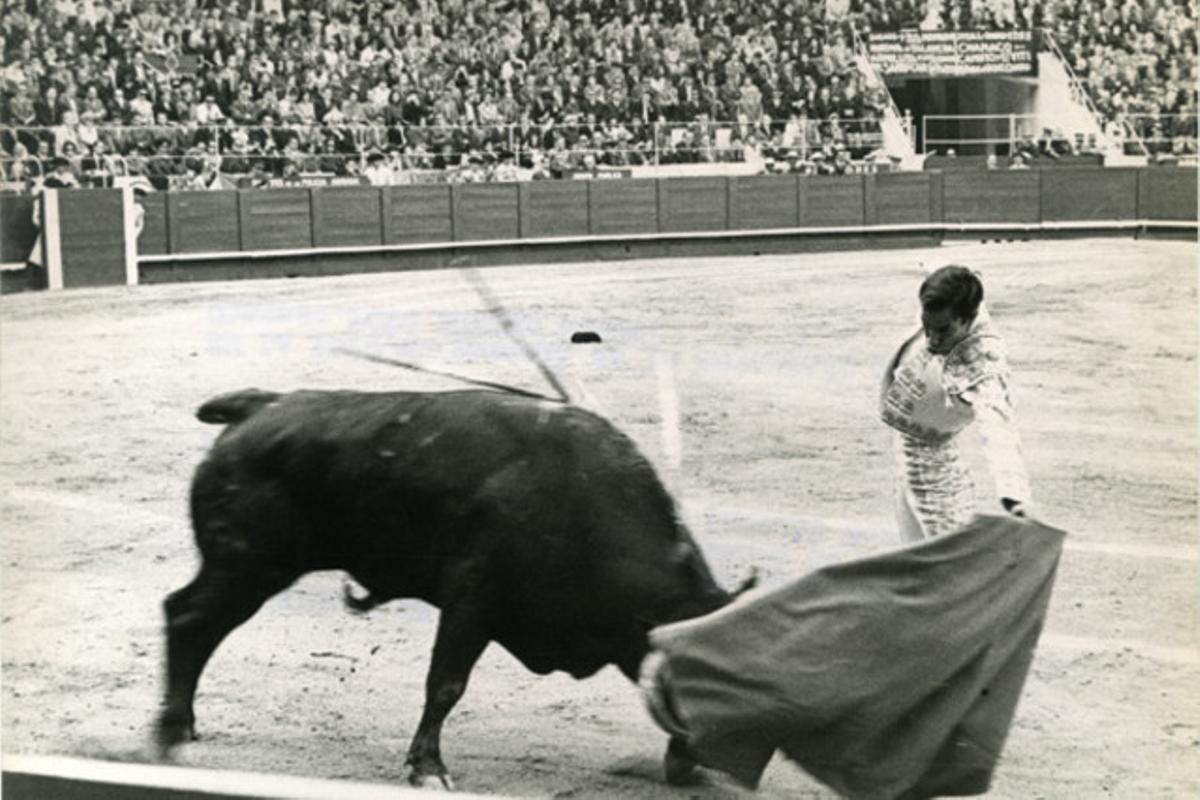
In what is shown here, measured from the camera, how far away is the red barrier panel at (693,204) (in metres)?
11.7

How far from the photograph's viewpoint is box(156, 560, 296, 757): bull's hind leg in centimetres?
354

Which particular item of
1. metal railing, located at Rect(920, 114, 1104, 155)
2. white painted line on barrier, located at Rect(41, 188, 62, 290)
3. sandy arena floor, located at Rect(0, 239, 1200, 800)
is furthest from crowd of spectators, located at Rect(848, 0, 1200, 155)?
white painted line on barrier, located at Rect(41, 188, 62, 290)

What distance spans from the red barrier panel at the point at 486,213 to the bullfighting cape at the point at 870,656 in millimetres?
9453

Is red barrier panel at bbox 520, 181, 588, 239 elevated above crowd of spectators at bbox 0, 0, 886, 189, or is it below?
below

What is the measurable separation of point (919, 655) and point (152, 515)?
3264 millimetres

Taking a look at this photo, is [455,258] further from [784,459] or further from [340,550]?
[340,550]

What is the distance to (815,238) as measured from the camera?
12188mm

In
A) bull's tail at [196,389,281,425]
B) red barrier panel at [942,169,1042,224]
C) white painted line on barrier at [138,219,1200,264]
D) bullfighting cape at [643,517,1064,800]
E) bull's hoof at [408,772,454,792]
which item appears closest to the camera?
bullfighting cape at [643,517,1064,800]

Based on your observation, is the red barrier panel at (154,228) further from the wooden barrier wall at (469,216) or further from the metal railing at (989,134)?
the metal railing at (989,134)

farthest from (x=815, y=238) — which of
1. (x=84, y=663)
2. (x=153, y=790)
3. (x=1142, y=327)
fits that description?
(x=153, y=790)

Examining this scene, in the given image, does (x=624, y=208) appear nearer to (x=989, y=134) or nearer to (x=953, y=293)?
(x=989, y=134)

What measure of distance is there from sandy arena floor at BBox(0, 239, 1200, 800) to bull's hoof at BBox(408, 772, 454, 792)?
5 centimetres

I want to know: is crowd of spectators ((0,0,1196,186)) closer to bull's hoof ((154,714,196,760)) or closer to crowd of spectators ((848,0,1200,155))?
crowd of spectators ((848,0,1200,155))

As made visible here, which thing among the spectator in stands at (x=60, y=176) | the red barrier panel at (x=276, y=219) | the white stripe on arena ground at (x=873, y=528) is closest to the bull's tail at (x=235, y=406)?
the white stripe on arena ground at (x=873, y=528)
